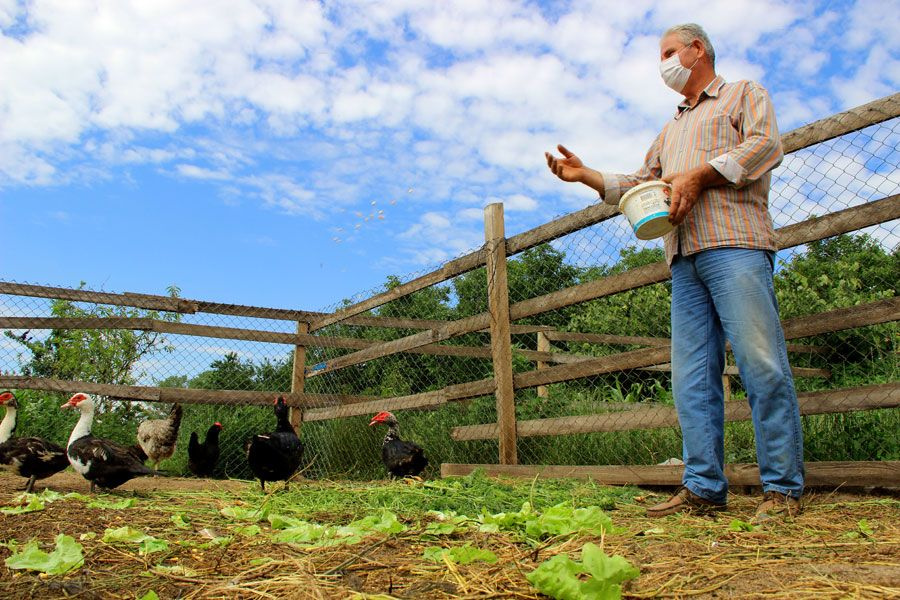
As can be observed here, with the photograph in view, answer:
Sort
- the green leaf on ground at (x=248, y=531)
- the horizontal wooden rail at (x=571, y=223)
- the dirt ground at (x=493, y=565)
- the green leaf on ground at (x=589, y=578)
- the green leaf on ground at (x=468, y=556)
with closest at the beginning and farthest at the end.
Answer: the green leaf on ground at (x=589, y=578) → the dirt ground at (x=493, y=565) → the green leaf on ground at (x=468, y=556) → the green leaf on ground at (x=248, y=531) → the horizontal wooden rail at (x=571, y=223)

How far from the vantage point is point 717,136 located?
10.3 ft

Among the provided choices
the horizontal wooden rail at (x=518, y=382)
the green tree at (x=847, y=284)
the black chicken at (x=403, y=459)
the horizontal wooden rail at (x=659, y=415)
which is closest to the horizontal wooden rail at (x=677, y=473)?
the horizontal wooden rail at (x=659, y=415)

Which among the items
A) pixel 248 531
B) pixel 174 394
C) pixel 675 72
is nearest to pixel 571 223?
pixel 675 72

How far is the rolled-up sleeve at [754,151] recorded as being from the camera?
2900 mm

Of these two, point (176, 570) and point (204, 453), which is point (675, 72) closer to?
point (176, 570)

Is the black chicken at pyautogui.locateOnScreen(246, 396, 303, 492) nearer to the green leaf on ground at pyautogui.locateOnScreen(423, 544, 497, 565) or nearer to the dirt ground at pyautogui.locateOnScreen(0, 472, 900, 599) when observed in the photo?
the dirt ground at pyautogui.locateOnScreen(0, 472, 900, 599)

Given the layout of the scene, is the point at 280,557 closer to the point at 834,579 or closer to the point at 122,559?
the point at 122,559

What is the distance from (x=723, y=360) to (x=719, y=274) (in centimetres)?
47

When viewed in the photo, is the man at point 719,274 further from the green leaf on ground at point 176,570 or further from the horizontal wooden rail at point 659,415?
the green leaf on ground at point 176,570

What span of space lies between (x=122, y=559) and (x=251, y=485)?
3.94 meters

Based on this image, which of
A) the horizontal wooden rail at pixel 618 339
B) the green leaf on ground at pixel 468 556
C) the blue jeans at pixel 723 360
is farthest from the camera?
the horizontal wooden rail at pixel 618 339

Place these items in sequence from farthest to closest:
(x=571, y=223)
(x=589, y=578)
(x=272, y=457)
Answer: (x=272, y=457)
(x=571, y=223)
(x=589, y=578)

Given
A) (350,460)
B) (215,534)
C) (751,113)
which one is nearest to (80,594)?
(215,534)

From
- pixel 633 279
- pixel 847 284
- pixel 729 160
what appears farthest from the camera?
pixel 847 284
